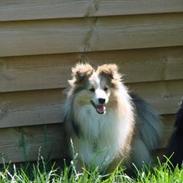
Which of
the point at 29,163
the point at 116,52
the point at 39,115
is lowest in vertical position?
the point at 29,163

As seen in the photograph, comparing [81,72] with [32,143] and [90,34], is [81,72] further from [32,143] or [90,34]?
[32,143]

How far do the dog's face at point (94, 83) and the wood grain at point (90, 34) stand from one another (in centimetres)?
29

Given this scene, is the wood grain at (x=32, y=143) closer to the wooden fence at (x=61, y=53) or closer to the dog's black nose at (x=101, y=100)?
the wooden fence at (x=61, y=53)

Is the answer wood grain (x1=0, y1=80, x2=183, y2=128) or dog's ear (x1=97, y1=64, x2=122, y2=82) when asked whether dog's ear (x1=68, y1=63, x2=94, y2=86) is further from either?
wood grain (x1=0, y1=80, x2=183, y2=128)

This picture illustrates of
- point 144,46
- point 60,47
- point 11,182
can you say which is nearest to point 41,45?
point 60,47

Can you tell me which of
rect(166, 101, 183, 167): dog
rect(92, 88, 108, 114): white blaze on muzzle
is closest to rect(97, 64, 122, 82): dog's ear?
rect(92, 88, 108, 114): white blaze on muzzle

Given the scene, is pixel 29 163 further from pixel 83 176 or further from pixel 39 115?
pixel 83 176

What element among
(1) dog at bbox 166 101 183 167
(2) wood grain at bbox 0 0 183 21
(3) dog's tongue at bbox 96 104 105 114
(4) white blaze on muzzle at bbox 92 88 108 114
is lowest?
(1) dog at bbox 166 101 183 167

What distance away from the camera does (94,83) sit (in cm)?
486

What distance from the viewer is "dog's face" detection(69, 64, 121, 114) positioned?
484 centimetres

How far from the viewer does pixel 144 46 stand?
17.3ft

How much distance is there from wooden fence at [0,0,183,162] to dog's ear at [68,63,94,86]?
0.26m

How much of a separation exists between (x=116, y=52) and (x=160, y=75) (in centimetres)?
46

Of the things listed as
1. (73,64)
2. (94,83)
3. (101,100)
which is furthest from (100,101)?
(73,64)
